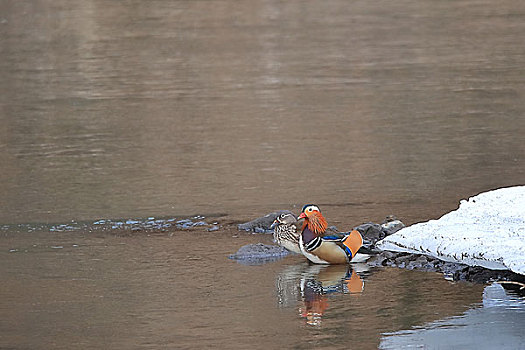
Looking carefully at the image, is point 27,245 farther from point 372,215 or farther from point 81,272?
point 372,215

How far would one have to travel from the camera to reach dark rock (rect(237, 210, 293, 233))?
9.66 metres

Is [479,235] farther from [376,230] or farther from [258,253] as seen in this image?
[258,253]

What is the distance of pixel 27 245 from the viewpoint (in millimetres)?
9406

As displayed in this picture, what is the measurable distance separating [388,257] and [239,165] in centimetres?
469

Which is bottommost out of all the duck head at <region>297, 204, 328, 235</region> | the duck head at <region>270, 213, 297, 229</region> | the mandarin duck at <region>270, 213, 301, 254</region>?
the mandarin duck at <region>270, 213, 301, 254</region>

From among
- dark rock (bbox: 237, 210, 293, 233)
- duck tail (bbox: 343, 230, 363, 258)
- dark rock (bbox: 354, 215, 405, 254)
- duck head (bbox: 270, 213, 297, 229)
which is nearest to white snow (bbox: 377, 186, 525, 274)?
duck tail (bbox: 343, 230, 363, 258)

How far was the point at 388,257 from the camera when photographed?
8.49 m

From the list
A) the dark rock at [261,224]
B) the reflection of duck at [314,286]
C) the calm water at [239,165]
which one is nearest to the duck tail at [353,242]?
the reflection of duck at [314,286]

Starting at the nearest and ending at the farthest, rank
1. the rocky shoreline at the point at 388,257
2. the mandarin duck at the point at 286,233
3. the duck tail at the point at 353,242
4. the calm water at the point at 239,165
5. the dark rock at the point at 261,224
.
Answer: the calm water at the point at 239,165 → the rocky shoreline at the point at 388,257 → the duck tail at the point at 353,242 → the mandarin duck at the point at 286,233 → the dark rock at the point at 261,224

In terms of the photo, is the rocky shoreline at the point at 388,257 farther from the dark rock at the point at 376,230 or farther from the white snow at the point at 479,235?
the white snow at the point at 479,235

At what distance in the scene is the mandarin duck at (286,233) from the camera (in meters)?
8.72

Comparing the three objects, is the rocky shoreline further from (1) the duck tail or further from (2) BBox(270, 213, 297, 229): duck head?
(2) BBox(270, 213, 297, 229): duck head

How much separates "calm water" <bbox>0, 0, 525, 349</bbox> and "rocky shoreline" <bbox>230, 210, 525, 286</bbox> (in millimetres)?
190

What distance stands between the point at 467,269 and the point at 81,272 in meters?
2.74
